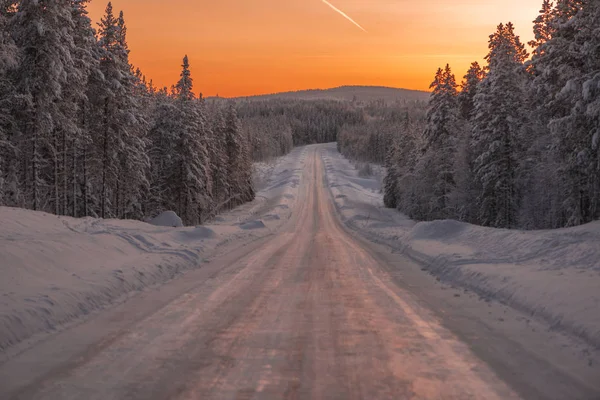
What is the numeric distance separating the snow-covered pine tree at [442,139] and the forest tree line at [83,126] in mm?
21470

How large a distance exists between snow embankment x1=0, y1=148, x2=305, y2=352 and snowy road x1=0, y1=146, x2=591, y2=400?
0.58 metres

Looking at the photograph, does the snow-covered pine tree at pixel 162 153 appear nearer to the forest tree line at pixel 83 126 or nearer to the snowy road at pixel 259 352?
the forest tree line at pixel 83 126

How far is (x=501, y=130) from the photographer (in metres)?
35.9

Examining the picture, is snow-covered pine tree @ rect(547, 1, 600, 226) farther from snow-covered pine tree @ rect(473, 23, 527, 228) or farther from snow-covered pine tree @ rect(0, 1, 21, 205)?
snow-covered pine tree @ rect(0, 1, 21, 205)

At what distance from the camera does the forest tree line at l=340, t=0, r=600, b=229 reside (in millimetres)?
24625

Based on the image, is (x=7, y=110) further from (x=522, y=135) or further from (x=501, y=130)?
(x=522, y=135)

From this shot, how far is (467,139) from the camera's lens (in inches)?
1658

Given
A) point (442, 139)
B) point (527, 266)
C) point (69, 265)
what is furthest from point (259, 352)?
point (442, 139)

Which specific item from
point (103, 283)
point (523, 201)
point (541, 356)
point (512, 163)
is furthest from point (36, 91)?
point (523, 201)

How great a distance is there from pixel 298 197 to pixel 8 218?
199 ft

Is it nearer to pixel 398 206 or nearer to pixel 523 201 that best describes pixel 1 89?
pixel 523 201

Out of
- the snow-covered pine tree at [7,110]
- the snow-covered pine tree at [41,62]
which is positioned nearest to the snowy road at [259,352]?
the snow-covered pine tree at [7,110]

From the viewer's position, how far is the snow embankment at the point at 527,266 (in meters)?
8.57

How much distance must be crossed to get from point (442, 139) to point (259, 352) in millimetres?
41568
